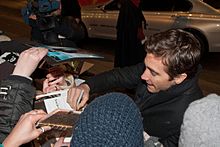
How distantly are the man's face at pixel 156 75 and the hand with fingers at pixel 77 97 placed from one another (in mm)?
399

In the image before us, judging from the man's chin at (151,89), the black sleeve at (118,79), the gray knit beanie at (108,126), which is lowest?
the black sleeve at (118,79)

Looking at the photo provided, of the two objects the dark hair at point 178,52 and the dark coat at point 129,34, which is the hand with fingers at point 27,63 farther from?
the dark coat at point 129,34

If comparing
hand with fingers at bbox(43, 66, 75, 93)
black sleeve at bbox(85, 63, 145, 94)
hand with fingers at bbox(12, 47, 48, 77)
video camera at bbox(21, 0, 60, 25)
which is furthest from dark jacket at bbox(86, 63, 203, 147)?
video camera at bbox(21, 0, 60, 25)

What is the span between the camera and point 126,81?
104 inches

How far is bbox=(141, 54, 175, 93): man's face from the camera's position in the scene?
220cm

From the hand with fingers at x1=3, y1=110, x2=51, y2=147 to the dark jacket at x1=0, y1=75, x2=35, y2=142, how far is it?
176mm

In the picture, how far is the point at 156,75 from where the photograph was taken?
223 cm

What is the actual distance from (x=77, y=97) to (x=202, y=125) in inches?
33.8

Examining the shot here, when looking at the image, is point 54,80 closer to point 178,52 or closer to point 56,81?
point 56,81

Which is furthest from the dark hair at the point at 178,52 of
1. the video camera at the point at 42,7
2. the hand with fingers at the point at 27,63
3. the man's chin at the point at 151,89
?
the video camera at the point at 42,7

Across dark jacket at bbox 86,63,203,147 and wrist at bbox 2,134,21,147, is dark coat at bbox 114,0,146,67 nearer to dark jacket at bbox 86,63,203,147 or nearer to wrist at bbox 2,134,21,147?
dark jacket at bbox 86,63,203,147

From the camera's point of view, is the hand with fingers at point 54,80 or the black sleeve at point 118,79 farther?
the black sleeve at point 118,79

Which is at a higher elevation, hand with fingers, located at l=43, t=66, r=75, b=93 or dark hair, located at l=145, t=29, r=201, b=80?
dark hair, located at l=145, t=29, r=201, b=80

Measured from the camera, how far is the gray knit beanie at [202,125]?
1.46 m
